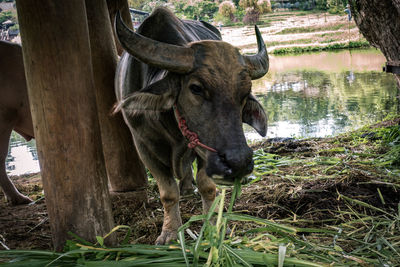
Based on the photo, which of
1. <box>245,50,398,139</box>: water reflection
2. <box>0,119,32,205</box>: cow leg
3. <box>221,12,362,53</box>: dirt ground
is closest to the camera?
<box>0,119,32,205</box>: cow leg

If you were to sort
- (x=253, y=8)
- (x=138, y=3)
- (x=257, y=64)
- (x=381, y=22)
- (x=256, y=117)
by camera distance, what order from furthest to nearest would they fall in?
(x=253, y=8) → (x=138, y=3) → (x=381, y=22) → (x=256, y=117) → (x=257, y=64)

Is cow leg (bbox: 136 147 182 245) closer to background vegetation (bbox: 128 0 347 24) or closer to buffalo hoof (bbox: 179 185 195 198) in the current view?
buffalo hoof (bbox: 179 185 195 198)

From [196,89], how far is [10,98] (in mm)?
2348

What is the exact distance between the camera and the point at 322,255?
6.73ft

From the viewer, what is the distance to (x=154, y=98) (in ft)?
→ 7.46

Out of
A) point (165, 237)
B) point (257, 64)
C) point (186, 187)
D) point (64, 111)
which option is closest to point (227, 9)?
point (186, 187)

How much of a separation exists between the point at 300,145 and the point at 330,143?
36 centimetres

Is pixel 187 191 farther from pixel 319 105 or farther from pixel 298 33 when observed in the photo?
pixel 298 33

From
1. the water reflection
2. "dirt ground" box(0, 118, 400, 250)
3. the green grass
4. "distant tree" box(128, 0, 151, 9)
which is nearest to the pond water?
the water reflection

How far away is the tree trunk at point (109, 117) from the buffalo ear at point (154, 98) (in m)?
1.01

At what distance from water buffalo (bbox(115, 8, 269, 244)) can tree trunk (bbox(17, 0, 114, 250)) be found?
0.24 m

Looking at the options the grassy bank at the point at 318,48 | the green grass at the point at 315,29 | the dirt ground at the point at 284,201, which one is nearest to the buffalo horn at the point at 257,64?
the dirt ground at the point at 284,201

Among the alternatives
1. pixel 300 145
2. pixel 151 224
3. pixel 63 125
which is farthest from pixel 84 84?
pixel 300 145

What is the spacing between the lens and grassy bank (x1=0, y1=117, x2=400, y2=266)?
1903 mm
